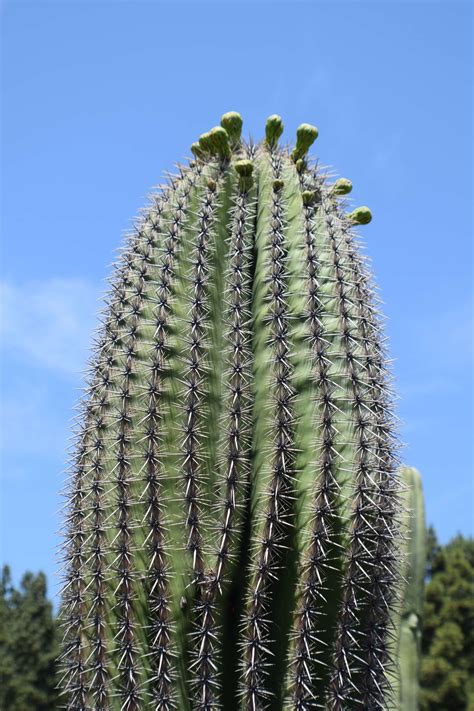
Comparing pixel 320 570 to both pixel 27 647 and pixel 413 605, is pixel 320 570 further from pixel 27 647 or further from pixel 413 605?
pixel 27 647

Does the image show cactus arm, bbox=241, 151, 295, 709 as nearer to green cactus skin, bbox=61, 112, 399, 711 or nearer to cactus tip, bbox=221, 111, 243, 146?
green cactus skin, bbox=61, 112, 399, 711

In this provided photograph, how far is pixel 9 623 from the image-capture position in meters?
31.0

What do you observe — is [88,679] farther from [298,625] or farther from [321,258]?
[321,258]

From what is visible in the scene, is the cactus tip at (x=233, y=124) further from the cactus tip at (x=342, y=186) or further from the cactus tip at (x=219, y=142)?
the cactus tip at (x=342, y=186)

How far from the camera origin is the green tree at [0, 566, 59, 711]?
29.2 meters

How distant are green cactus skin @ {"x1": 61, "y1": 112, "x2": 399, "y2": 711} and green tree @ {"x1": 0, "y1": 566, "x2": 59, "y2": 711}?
89.4 ft

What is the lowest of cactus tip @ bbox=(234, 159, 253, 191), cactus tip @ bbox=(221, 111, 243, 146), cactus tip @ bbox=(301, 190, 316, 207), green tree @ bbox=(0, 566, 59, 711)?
cactus tip @ bbox=(301, 190, 316, 207)

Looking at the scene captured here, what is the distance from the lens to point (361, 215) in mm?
4527

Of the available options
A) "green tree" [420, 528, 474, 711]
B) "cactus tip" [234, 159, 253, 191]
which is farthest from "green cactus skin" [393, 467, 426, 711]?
"green tree" [420, 528, 474, 711]

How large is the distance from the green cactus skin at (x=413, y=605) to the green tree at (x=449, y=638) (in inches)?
900

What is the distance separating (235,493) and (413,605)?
2.87 meters

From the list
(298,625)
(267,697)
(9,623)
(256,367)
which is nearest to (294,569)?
(298,625)

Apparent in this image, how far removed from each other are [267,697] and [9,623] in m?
30.0

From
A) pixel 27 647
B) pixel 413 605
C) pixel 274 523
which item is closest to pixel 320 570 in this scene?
pixel 274 523
